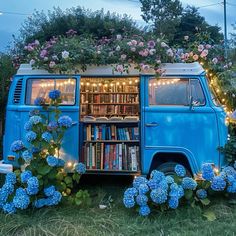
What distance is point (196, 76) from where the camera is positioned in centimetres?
610

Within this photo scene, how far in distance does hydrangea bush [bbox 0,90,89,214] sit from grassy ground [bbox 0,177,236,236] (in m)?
0.18

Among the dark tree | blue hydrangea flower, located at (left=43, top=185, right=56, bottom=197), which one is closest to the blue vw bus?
blue hydrangea flower, located at (left=43, top=185, right=56, bottom=197)

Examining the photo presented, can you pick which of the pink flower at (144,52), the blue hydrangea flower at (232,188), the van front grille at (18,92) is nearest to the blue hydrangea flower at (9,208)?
the van front grille at (18,92)

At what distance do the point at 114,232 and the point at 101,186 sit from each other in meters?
2.25

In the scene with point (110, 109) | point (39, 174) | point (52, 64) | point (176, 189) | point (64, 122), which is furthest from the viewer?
point (110, 109)

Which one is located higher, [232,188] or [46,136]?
[46,136]

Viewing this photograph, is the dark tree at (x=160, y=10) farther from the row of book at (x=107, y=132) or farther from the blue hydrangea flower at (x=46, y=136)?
the blue hydrangea flower at (x=46, y=136)

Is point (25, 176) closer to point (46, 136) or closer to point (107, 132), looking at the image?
point (46, 136)

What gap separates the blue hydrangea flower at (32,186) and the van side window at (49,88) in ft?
4.98

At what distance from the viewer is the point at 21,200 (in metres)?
5.33

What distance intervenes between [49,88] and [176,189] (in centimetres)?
274

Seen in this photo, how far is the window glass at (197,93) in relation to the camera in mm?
6074

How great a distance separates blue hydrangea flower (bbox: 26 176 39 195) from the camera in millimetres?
5340

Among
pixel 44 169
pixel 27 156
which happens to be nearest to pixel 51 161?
pixel 44 169
